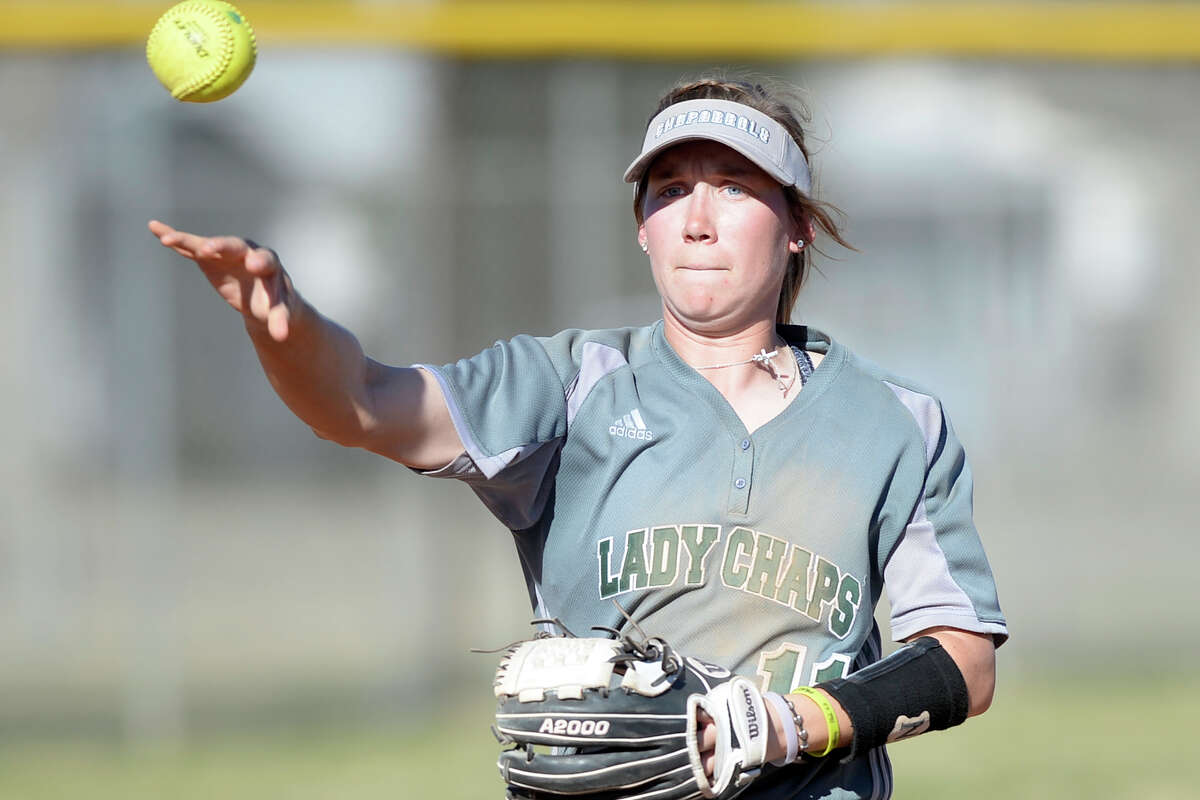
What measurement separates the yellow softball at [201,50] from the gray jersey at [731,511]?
0.54 metres

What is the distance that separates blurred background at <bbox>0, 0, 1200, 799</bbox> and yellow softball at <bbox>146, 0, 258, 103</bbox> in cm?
451

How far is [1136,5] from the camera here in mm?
7309

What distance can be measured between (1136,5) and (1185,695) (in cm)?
325

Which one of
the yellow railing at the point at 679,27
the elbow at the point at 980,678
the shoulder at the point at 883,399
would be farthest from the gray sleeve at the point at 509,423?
the yellow railing at the point at 679,27

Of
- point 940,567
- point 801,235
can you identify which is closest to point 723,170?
point 801,235

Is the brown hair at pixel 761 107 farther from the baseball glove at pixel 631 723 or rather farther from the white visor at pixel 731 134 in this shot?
the baseball glove at pixel 631 723

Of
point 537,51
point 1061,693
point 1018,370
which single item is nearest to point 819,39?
point 537,51

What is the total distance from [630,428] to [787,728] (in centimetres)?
51

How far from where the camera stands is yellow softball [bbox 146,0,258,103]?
7.15 ft

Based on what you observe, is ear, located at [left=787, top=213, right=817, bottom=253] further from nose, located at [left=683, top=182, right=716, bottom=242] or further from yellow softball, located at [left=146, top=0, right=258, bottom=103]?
yellow softball, located at [left=146, top=0, right=258, bottom=103]

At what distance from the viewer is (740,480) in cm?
227

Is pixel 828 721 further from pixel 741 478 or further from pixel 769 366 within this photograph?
pixel 769 366

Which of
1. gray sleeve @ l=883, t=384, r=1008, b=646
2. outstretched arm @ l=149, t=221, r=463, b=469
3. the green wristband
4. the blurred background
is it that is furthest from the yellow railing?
the green wristband

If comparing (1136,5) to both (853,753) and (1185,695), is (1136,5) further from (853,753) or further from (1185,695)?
(853,753)
